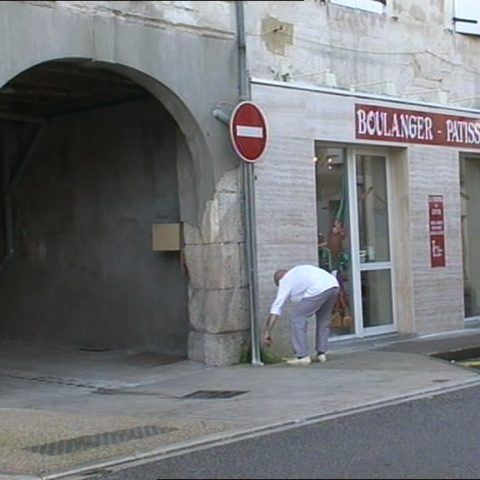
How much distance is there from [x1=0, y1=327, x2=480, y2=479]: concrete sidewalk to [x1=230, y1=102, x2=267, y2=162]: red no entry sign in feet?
8.60

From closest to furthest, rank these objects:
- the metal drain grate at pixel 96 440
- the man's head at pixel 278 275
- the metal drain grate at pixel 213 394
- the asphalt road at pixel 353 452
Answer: the asphalt road at pixel 353 452
the metal drain grate at pixel 96 440
the metal drain grate at pixel 213 394
the man's head at pixel 278 275

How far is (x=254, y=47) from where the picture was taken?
12.0 metres

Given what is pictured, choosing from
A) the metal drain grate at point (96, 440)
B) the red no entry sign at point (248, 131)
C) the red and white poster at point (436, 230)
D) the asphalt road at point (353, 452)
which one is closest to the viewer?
the asphalt road at point (353, 452)

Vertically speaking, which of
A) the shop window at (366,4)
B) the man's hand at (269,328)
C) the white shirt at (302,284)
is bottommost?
the man's hand at (269,328)

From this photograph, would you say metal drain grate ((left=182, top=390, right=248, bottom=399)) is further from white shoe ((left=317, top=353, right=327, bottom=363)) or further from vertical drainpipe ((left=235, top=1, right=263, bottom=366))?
white shoe ((left=317, top=353, right=327, bottom=363))

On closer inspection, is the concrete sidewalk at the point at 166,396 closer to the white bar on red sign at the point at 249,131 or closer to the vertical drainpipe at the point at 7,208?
the vertical drainpipe at the point at 7,208

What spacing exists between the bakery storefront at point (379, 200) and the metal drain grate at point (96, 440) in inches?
171

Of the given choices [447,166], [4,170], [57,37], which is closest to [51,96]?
[4,170]

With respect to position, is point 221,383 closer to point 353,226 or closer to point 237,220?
point 237,220

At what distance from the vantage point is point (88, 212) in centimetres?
1352

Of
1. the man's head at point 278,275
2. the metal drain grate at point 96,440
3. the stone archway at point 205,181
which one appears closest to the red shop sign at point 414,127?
the stone archway at point 205,181

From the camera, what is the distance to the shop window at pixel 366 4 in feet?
43.3

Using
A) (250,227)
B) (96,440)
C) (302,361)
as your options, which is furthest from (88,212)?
(96,440)

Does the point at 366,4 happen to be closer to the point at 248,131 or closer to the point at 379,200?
the point at 379,200
